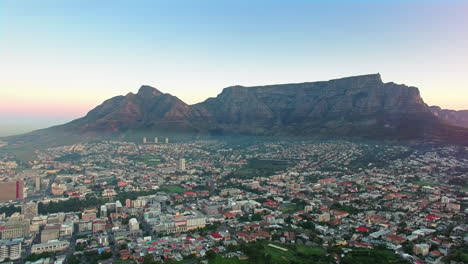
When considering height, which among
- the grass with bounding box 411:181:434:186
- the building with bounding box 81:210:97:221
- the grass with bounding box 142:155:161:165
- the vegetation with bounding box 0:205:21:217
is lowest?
the building with bounding box 81:210:97:221

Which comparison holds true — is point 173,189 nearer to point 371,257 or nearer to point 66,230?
point 66,230

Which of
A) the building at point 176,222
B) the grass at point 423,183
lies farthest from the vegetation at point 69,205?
the grass at point 423,183

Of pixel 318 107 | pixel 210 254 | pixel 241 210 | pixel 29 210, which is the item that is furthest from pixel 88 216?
pixel 318 107

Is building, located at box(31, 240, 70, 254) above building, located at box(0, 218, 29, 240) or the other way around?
the other way around

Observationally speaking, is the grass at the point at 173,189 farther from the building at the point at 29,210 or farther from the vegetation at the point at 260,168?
the building at the point at 29,210

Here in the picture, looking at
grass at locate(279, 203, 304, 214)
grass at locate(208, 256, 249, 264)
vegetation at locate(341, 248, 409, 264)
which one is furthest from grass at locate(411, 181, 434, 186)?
grass at locate(208, 256, 249, 264)

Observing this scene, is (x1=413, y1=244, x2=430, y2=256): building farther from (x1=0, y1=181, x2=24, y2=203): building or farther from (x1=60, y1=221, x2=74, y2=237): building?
(x1=0, y1=181, x2=24, y2=203): building
